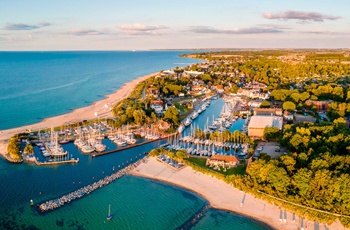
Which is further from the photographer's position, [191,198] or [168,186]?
[168,186]

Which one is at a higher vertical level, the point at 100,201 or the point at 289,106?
the point at 289,106

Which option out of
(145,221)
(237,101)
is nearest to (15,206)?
(145,221)

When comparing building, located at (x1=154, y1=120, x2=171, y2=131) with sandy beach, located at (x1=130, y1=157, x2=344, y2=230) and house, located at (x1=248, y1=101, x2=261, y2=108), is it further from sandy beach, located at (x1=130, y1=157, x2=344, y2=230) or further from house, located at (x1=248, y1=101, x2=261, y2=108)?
house, located at (x1=248, y1=101, x2=261, y2=108)

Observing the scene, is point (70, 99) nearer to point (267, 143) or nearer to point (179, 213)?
point (267, 143)

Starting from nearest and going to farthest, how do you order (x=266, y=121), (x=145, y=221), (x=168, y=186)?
1. (x=145, y=221)
2. (x=168, y=186)
3. (x=266, y=121)

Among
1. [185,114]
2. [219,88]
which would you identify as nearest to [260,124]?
[185,114]

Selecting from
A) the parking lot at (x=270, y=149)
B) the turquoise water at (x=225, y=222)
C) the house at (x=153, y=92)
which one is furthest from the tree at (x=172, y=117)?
the turquoise water at (x=225, y=222)

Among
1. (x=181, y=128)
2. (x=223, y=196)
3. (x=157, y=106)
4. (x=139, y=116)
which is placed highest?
(x=139, y=116)

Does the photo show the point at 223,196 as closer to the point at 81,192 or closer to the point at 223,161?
the point at 223,161
